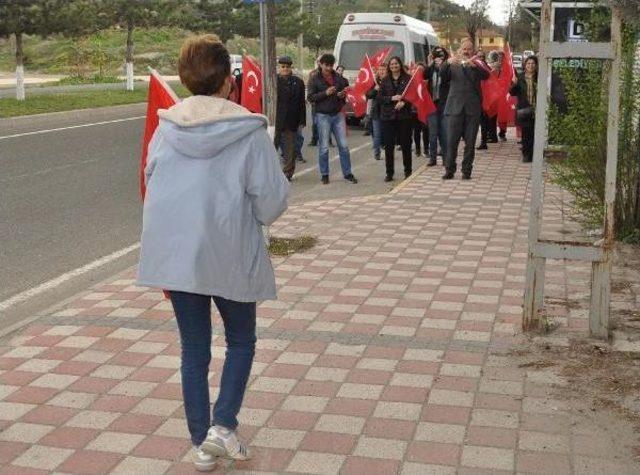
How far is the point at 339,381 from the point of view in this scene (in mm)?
4734

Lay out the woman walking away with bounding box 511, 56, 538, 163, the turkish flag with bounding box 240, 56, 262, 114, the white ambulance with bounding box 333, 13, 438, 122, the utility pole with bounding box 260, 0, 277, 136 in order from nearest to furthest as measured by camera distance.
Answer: the turkish flag with bounding box 240, 56, 262, 114 → the utility pole with bounding box 260, 0, 277, 136 → the woman walking away with bounding box 511, 56, 538, 163 → the white ambulance with bounding box 333, 13, 438, 122

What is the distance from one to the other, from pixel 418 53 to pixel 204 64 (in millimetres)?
20760

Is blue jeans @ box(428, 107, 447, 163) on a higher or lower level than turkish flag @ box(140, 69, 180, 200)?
lower

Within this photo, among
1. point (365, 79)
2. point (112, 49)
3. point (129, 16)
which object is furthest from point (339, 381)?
point (112, 49)

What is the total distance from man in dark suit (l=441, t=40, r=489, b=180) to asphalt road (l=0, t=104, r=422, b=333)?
1059mm

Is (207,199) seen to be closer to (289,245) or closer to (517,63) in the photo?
(289,245)

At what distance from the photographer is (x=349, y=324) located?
5.73 metres

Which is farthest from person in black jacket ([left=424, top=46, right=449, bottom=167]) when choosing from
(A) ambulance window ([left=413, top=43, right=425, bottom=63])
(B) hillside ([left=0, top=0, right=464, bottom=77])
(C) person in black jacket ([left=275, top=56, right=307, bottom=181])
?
(B) hillside ([left=0, top=0, right=464, bottom=77])

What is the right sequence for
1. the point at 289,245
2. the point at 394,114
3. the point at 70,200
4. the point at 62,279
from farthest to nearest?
the point at 394,114 < the point at 70,200 < the point at 289,245 < the point at 62,279

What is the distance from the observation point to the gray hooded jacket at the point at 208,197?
345 cm

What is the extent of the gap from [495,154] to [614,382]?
1169 cm

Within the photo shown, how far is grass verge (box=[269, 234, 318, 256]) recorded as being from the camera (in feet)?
25.5

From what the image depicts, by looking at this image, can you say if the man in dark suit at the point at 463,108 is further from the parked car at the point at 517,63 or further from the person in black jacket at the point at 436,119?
the parked car at the point at 517,63

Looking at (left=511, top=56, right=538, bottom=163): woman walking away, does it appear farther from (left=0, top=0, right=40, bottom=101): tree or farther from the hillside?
the hillside
